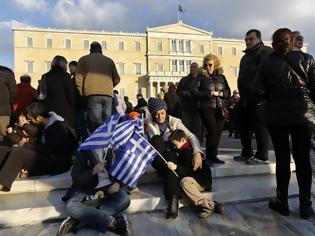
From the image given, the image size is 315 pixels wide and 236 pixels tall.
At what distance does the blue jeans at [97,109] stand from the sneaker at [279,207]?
2.79 metres

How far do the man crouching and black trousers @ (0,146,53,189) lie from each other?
2.86 feet

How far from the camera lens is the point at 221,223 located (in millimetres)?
3789

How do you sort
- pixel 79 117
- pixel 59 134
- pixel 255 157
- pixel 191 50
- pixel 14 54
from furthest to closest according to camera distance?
pixel 191 50, pixel 14 54, pixel 79 117, pixel 255 157, pixel 59 134

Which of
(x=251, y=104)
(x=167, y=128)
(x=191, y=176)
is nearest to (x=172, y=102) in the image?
(x=251, y=104)

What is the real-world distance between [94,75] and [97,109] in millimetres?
526

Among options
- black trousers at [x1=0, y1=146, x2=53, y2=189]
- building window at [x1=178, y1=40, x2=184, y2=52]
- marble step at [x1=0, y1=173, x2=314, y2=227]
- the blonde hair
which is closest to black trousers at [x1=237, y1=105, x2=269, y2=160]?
marble step at [x1=0, y1=173, x2=314, y2=227]

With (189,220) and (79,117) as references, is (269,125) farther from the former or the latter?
(79,117)

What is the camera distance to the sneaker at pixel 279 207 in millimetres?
3939

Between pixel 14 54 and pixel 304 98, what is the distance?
6452 cm

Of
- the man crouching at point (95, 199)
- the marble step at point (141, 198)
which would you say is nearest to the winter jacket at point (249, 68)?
the marble step at point (141, 198)

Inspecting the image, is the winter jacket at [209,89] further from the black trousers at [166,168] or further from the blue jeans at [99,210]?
the blue jeans at [99,210]

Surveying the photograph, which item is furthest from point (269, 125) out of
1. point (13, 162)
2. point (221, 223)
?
point (13, 162)

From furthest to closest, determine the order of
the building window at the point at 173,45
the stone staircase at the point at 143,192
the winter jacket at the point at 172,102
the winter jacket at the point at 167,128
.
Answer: the building window at the point at 173,45 → the winter jacket at the point at 172,102 → the winter jacket at the point at 167,128 → the stone staircase at the point at 143,192

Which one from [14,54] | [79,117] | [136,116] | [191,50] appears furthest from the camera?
[191,50]
